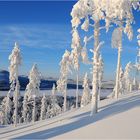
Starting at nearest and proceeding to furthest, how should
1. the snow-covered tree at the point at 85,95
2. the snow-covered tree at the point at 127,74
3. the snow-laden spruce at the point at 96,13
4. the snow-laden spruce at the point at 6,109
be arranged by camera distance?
1. the snow-laden spruce at the point at 96,13
2. the snow-covered tree at the point at 85,95
3. the snow-covered tree at the point at 127,74
4. the snow-laden spruce at the point at 6,109

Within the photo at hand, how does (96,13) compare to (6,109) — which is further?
(6,109)

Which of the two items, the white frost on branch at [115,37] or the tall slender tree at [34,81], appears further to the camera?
the tall slender tree at [34,81]

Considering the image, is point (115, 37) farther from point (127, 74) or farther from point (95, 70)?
point (127, 74)

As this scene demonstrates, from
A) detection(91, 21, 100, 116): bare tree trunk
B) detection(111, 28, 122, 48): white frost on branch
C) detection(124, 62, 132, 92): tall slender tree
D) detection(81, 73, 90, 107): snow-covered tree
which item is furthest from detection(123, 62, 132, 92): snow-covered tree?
detection(91, 21, 100, 116): bare tree trunk

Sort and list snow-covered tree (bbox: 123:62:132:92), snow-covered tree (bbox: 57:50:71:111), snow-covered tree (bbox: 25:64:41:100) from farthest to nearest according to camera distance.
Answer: snow-covered tree (bbox: 123:62:132:92)
snow-covered tree (bbox: 25:64:41:100)
snow-covered tree (bbox: 57:50:71:111)

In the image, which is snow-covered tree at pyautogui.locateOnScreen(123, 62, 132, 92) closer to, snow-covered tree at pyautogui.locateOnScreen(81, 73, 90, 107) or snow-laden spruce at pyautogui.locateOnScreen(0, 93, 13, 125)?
snow-covered tree at pyautogui.locateOnScreen(81, 73, 90, 107)

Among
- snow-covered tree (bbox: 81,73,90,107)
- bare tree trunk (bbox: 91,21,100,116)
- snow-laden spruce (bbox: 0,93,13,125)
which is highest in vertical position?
bare tree trunk (bbox: 91,21,100,116)

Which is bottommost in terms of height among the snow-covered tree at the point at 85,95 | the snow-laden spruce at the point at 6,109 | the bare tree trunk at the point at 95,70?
the snow-laden spruce at the point at 6,109

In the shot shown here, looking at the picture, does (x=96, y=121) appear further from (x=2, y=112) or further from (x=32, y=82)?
(x=2, y=112)

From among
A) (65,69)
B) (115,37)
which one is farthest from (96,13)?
→ (65,69)

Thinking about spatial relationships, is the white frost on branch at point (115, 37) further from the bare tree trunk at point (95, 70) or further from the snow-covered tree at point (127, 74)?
the snow-covered tree at point (127, 74)

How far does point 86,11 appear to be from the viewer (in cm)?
3306

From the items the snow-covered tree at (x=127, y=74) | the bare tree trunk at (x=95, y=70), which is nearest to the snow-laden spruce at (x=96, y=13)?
the bare tree trunk at (x=95, y=70)

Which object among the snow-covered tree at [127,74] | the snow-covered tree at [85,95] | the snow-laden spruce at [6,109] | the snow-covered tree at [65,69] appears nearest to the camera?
the snow-covered tree at [65,69]
